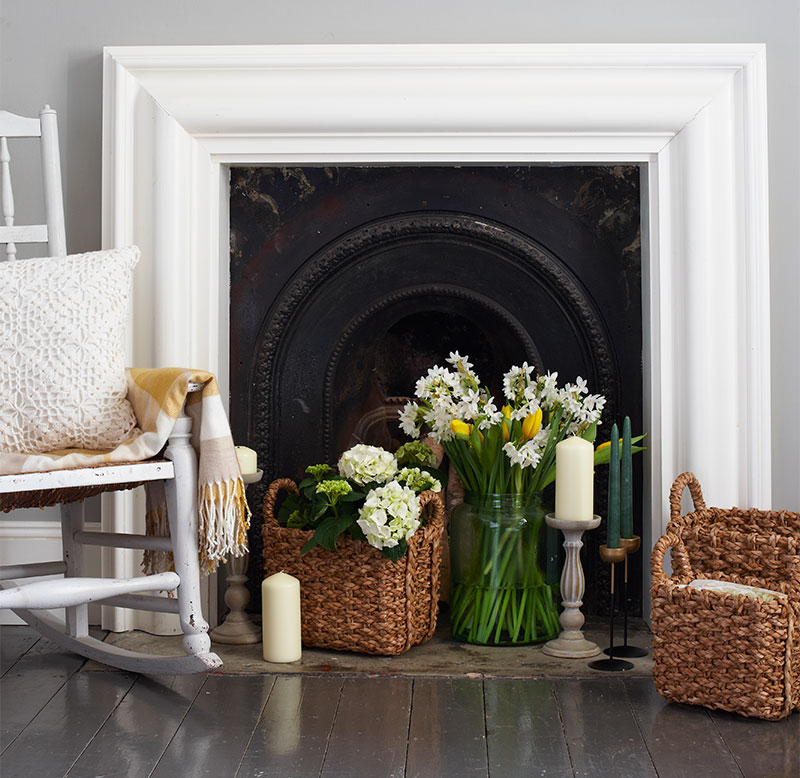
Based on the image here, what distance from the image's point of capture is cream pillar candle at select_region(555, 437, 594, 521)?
1756 mm

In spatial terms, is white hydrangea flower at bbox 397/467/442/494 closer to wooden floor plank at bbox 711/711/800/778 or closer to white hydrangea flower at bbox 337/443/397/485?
white hydrangea flower at bbox 337/443/397/485

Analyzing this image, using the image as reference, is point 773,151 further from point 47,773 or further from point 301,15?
point 47,773

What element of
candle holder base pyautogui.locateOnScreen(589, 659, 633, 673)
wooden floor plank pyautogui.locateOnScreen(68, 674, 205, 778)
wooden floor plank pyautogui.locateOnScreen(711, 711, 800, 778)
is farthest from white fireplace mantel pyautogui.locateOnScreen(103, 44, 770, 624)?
wooden floor plank pyautogui.locateOnScreen(711, 711, 800, 778)

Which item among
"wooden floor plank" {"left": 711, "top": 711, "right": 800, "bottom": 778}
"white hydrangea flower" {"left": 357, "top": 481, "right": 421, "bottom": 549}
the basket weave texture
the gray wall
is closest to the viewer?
"wooden floor plank" {"left": 711, "top": 711, "right": 800, "bottom": 778}

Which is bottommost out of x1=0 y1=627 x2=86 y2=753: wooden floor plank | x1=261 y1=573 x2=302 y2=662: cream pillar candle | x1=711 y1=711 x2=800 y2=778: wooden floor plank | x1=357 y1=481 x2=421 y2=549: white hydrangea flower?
x1=711 y1=711 x2=800 y2=778: wooden floor plank

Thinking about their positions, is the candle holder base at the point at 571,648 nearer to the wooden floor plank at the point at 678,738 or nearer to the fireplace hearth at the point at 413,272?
the wooden floor plank at the point at 678,738

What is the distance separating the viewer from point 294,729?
142 cm

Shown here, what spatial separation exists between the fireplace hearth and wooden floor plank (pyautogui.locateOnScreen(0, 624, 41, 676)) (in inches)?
19.2

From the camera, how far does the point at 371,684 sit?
1628 mm

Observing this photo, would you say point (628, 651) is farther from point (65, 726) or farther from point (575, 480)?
point (65, 726)

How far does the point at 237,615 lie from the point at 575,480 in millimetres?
723

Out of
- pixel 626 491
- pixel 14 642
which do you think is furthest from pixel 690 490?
pixel 14 642

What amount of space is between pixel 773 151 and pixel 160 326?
1.30 metres

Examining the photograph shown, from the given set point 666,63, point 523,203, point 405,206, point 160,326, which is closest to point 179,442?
Answer: point 160,326
